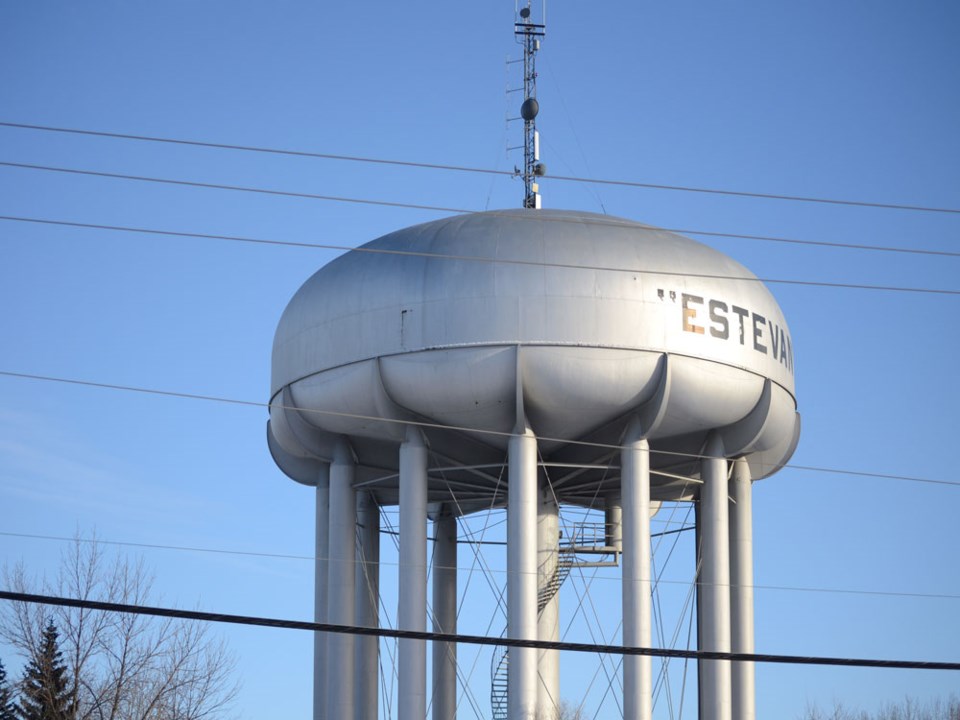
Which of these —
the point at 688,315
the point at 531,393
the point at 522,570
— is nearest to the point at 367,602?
the point at 522,570

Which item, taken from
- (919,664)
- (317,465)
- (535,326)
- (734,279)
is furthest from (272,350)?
(919,664)

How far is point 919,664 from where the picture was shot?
16641 millimetres

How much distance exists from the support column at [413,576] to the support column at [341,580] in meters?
1.89

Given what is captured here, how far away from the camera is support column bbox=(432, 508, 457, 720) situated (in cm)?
3775

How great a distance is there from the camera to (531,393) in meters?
30.8

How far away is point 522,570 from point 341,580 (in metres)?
4.77

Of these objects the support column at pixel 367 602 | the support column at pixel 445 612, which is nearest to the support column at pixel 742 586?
the support column at pixel 445 612

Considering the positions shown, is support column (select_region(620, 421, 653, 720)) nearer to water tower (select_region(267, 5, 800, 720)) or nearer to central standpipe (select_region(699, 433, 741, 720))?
water tower (select_region(267, 5, 800, 720))

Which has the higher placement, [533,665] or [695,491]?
[695,491]

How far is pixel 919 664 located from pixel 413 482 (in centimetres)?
1696

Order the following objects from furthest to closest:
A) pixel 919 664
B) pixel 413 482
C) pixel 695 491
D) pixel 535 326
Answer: pixel 695 491 < pixel 413 482 < pixel 535 326 < pixel 919 664

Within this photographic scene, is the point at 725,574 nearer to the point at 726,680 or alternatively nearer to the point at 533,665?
the point at 726,680

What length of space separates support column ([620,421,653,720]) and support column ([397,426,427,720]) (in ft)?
12.7

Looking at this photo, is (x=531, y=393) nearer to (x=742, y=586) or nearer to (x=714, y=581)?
(x=714, y=581)
